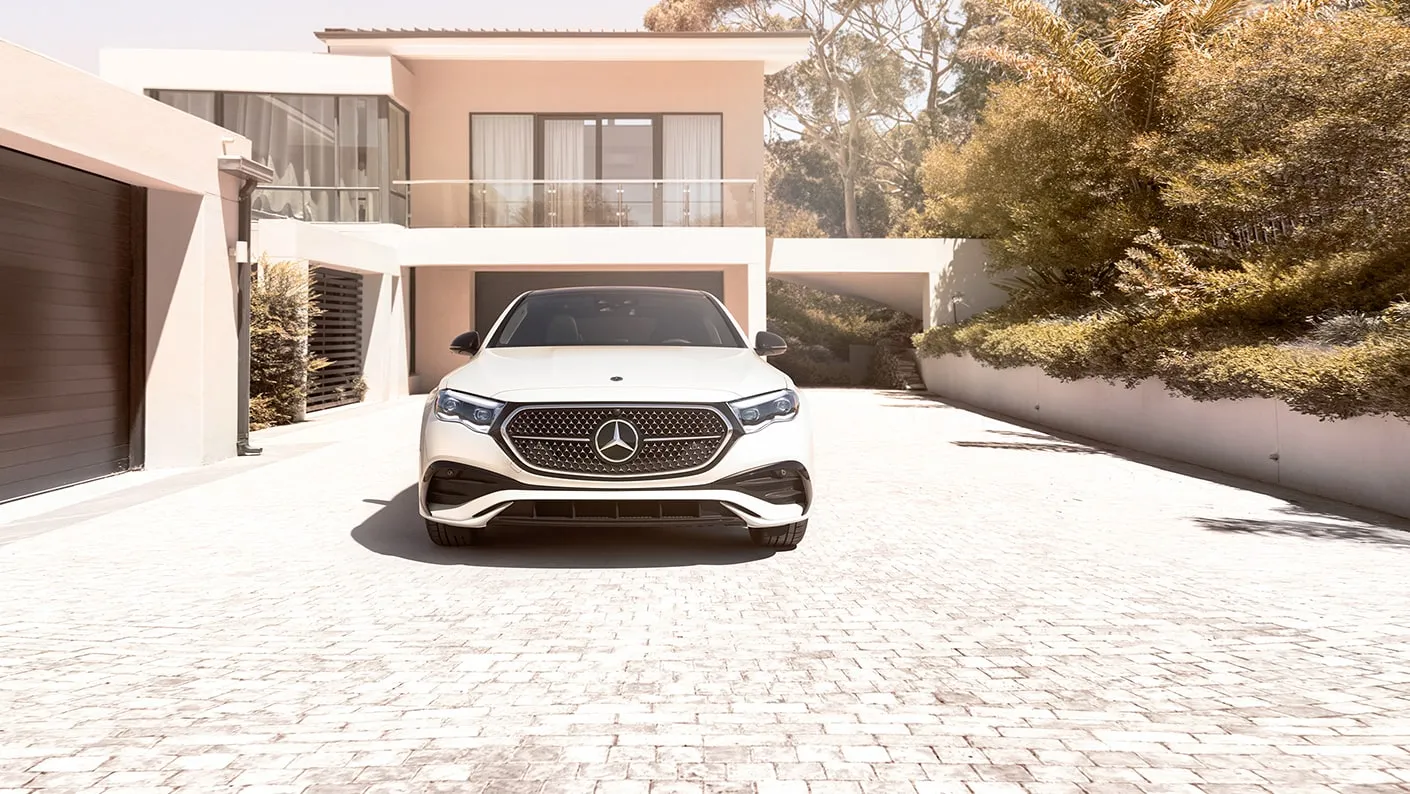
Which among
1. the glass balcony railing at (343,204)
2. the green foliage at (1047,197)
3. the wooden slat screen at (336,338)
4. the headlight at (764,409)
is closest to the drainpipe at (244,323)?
the wooden slat screen at (336,338)

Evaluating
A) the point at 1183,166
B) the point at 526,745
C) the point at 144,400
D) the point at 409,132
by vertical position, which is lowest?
the point at 526,745

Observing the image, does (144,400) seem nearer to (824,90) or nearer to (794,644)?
(794,644)

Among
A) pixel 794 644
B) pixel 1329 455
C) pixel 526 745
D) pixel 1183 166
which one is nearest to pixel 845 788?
pixel 526 745

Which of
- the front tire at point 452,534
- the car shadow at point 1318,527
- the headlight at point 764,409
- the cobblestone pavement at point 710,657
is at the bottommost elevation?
the cobblestone pavement at point 710,657

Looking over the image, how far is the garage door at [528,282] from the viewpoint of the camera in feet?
81.6

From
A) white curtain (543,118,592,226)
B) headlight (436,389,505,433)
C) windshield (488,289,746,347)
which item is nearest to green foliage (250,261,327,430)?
windshield (488,289,746,347)

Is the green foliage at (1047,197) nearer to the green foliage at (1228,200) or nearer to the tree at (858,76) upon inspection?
the green foliage at (1228,200)

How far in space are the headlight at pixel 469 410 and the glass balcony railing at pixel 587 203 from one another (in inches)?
648

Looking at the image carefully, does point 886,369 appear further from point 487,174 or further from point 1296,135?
point 1296,135

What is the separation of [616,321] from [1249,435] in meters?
6.26

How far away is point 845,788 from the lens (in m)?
2.87

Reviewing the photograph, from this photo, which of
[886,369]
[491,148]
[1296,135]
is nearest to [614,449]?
[1296,135]

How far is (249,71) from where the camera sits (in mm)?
21969

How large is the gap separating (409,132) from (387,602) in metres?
21.1
